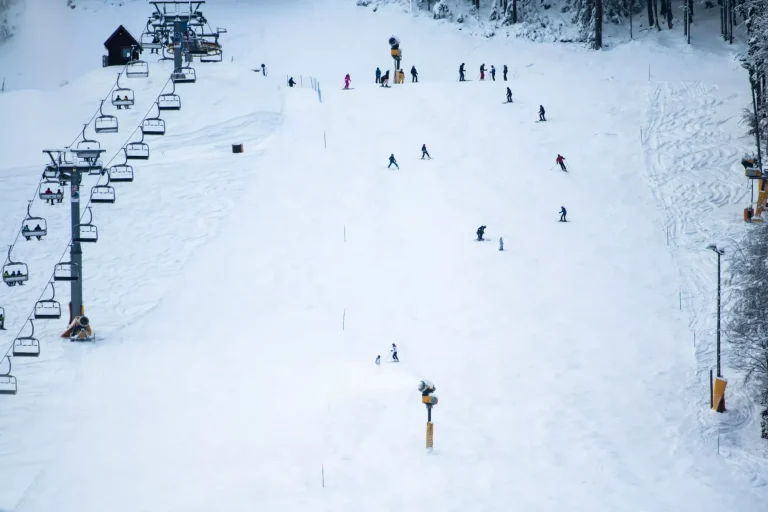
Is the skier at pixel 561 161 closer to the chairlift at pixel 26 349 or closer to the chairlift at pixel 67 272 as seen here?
the chairlift at pixel 67 272

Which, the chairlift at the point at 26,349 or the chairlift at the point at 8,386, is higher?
the chairlift at the point at 26,349

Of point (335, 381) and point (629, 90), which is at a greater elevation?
point (629, 90)

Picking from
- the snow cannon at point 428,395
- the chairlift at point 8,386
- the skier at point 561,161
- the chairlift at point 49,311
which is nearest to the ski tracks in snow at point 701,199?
the skier at point 561,161

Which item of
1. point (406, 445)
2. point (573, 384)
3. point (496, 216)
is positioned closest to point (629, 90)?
point (496, 216)

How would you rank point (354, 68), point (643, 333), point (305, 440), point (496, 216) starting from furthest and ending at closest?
Answer: point (354, 68)
point (496, 216)
point (643, 333)
point (305, 440)

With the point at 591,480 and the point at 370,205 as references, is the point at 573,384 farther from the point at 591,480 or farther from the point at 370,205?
the point at 370,205

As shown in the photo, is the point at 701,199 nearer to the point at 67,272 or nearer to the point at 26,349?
the point at 67,272

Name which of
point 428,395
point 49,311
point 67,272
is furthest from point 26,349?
point 428,395
